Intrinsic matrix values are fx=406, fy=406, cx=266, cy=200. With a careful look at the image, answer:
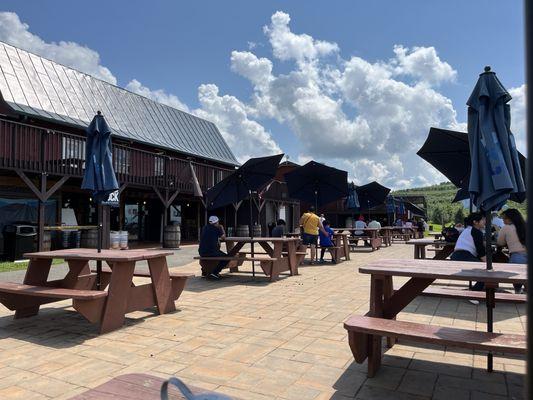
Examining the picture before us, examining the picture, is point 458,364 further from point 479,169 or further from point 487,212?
point 479,169

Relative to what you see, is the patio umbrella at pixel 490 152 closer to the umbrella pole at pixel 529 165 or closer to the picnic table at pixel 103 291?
the umbrella pole at pixel 529 165

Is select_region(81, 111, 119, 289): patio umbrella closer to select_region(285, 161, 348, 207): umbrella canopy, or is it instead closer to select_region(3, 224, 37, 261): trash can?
select_region(285, 161, 348, 207): umbrella canopy

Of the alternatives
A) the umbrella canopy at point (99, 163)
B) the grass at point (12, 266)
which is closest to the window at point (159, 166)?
the grass at point (12, 266)

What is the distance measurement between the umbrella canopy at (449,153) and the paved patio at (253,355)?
2.59m

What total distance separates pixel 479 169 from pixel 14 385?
13.3ft

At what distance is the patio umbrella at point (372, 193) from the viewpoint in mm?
17562

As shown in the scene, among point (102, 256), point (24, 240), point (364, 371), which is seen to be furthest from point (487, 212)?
point (24, 240)

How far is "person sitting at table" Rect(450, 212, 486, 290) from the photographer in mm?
5703

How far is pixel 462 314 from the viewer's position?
206 inches

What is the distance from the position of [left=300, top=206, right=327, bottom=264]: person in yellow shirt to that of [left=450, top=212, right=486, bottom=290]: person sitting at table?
517 cm

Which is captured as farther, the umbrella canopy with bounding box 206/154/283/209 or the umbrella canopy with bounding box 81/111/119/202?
the umbrella canopy with bounding box 206/154/283/209

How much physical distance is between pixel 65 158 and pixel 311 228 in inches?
321

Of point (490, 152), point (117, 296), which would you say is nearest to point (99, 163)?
point (117, 296)

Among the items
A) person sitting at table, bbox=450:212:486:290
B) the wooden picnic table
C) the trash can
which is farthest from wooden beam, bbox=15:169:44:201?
person sitting at table, bbox=450:212:486:290
